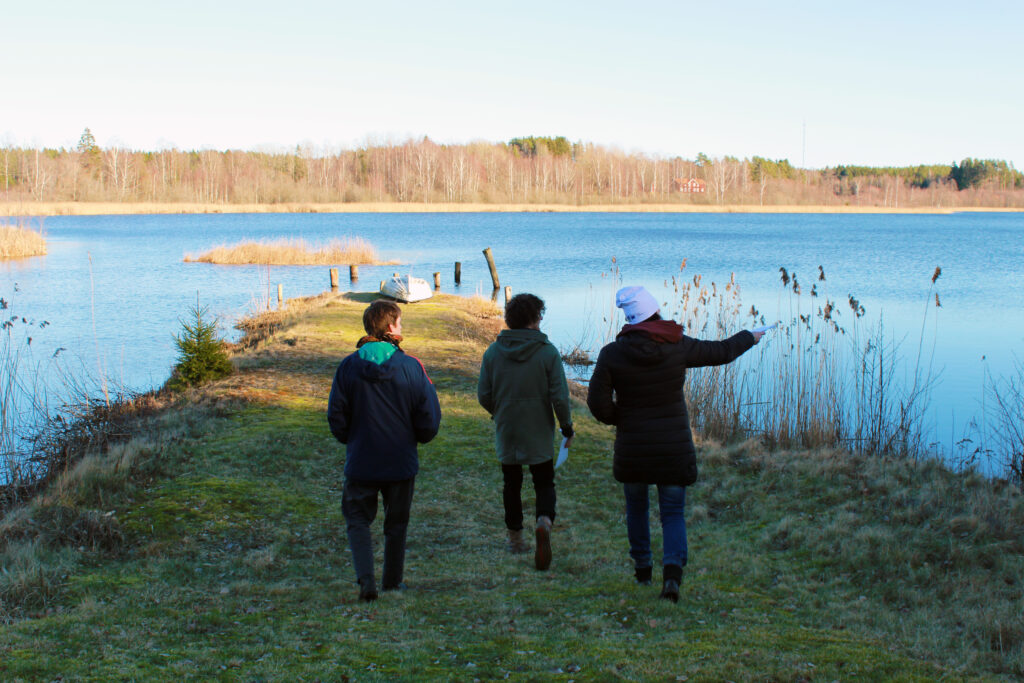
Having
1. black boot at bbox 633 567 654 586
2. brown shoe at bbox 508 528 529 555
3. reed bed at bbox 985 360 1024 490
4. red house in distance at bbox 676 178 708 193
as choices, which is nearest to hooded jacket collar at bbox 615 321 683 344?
black boot at bbox 633 567 654 586

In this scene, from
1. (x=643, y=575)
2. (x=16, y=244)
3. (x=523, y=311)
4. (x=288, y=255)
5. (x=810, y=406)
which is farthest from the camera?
(x=288, y=255)

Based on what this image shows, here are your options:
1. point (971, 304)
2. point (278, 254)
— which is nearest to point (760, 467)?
point (971, 304)

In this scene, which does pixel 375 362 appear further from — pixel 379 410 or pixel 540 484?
pixel 540 484

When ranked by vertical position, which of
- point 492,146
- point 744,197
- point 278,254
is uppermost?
point 492,146

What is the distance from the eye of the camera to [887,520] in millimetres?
6547

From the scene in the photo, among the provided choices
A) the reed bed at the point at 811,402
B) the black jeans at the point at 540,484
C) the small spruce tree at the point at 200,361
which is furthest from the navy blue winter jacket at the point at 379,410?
the small spruce tree at the point at 200,361

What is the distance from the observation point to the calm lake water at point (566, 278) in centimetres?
1796

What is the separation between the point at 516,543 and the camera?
588 cm

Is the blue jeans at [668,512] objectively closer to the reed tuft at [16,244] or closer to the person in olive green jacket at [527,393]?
the person in olive green jacket at [527,393]

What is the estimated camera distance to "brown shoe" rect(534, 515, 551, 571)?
17.8 feet

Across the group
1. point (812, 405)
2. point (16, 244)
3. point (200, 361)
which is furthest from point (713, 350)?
point (16, 244)

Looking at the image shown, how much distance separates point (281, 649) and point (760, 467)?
587 cm

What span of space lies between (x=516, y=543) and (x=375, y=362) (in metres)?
2.08

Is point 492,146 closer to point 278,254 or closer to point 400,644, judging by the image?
point 278,254
